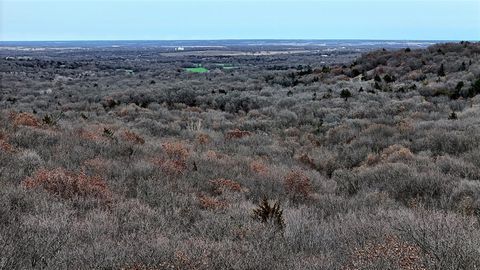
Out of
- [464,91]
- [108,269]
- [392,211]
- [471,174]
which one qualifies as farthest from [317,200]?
[464,91]

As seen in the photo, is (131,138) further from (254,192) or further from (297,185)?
(297,185)

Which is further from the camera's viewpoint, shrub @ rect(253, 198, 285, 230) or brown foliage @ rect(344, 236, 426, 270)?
shrub @ rect(253, 198, 285, 230)

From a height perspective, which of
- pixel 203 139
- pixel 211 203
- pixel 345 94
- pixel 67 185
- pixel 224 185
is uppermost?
pixel 67 185

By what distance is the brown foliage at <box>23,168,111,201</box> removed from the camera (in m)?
6.38

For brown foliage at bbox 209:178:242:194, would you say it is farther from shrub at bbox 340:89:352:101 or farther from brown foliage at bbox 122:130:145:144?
shrub at bbox 340:89:352:101

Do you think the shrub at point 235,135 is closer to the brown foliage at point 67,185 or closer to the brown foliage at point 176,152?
the brown foliage at point 176,152

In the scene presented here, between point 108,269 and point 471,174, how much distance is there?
7.49 meters

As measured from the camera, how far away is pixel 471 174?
8750 millimetres

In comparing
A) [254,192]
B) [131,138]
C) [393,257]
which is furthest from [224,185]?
[131,138]

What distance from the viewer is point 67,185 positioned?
6570mm

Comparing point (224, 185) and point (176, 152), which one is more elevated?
point (224, 185)

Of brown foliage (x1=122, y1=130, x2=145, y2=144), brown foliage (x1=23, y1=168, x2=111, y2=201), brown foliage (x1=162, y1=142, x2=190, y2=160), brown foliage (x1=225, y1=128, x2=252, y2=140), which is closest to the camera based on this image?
brown foliage (x1=23, y1=168, x2=111, y2=201)

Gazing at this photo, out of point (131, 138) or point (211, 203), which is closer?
point (211, 203)

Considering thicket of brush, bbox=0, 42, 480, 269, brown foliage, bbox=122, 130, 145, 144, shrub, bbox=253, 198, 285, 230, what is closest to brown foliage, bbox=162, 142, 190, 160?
thicket of brush, bbox=0, 42, 480, 269
